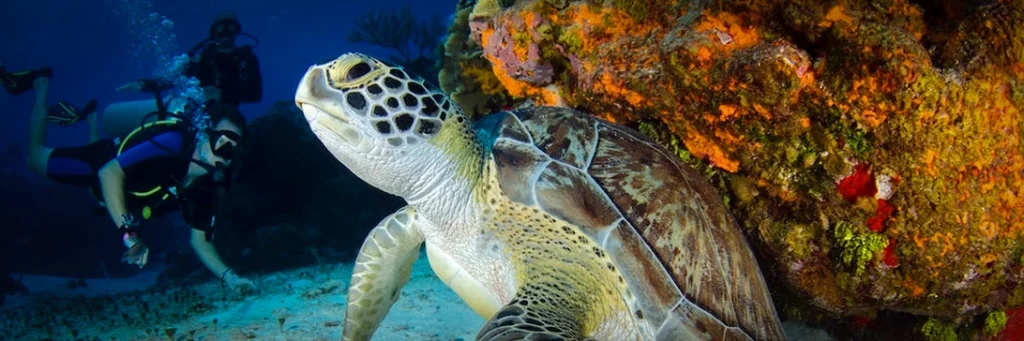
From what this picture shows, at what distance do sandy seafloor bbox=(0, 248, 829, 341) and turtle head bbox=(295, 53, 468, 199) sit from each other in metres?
1.62

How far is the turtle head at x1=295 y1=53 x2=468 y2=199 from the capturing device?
6.60 feet

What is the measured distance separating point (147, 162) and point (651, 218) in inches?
233

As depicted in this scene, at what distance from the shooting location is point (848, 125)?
1.87m

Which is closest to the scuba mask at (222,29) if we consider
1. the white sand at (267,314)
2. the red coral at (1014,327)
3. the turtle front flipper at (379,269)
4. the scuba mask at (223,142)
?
the scuba mask at (223,142)

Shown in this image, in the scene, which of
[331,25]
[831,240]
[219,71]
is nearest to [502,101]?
[831,240]

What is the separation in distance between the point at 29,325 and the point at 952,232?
26.9 feet

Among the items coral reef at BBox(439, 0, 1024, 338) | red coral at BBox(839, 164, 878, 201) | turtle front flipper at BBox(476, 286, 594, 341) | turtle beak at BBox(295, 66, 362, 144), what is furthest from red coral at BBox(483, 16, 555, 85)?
red coral at BBox(839, 164, 878, 201)

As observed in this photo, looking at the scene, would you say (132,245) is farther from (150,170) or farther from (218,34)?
(218,34)

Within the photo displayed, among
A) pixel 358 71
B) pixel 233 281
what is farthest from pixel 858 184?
pixel 233 281

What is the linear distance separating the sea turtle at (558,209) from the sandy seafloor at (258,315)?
54.3 inches

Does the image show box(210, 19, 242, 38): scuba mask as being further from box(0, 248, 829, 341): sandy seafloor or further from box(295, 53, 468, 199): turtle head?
box(295, 53, 468, 199): turtle head

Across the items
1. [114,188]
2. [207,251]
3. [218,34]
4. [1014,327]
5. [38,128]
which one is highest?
[218,34]

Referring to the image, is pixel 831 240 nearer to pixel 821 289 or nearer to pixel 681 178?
pixel 821 289

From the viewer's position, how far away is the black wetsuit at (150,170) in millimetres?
5488
